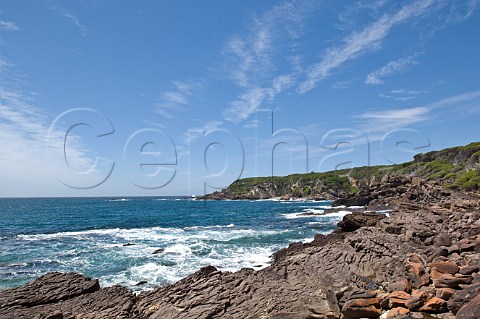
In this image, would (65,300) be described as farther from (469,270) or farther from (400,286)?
(469,270)

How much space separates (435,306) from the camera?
11.0 m

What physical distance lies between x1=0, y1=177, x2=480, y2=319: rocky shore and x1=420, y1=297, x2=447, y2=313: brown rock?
0.03 meters

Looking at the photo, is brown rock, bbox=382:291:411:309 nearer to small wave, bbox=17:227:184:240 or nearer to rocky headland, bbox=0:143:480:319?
rocky headland, bbox=0:143:480:319

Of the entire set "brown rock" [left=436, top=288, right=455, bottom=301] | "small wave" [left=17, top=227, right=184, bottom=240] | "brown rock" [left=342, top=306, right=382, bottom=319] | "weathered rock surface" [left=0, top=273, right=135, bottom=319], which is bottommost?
"small wave" [left=17, top=227, right=184, bottom=240]

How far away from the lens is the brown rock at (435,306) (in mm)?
10977

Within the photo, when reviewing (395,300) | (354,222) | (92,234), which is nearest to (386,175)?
(354,222)

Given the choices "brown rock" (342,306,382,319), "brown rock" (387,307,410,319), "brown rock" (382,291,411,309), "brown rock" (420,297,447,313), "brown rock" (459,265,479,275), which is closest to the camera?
"brown rock" (387,307,410,319)

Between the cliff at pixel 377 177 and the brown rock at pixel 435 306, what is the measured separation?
6434 cm

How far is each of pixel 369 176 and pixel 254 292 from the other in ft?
487

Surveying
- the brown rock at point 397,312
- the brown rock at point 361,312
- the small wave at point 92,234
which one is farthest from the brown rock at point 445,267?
the small wave at point 92,234

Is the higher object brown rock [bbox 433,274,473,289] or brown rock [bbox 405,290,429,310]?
brown rock [bbox 433,274,473,289]

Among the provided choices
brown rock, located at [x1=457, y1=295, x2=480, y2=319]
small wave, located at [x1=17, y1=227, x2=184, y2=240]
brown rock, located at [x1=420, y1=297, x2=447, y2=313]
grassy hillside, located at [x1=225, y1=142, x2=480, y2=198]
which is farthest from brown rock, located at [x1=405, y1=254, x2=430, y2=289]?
grassy hillside, located at [x1=225, y1=142, x2=480, y2=198]

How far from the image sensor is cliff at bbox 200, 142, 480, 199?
78125 millimetres

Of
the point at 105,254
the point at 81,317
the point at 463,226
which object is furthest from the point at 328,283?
the point at 105,254
